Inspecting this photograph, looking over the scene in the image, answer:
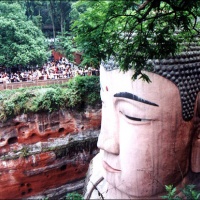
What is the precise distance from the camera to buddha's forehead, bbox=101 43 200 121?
13.6 feet

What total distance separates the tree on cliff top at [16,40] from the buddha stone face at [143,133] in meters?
6.89

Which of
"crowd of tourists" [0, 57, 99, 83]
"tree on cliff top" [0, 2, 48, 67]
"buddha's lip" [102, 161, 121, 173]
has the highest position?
"tree on cliff top" [0, 2, 48, 67]

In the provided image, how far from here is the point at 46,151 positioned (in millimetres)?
8773

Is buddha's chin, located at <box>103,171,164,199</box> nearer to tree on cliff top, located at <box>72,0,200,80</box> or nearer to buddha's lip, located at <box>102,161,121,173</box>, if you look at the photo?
buddha's lip, located at <box>102,161,121,173</box>

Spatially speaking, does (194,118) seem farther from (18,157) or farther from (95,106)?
(18,157)

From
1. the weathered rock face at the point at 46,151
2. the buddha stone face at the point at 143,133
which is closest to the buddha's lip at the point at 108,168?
the buddha stone face at the point at 143,133

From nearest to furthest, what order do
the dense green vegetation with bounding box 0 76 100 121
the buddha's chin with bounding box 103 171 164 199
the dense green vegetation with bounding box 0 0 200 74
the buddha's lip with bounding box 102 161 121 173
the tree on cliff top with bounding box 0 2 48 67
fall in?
the dense green vegetation with bounding box 0 0 200 74, the buddha's chin with bounding box 103 171 164 199, the buddha's lip with bounding box 102 161 121 173, the dense green vegetation with bounding box 0 76 100 121, the tree on cliff top with bounding box 0 2 48 67

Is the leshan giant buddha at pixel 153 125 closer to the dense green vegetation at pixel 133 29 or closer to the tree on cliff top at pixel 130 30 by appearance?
the dense green vegetation at pixel 133 29

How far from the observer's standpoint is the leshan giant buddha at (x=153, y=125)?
4207 mm

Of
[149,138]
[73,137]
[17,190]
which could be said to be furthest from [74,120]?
[149,138]

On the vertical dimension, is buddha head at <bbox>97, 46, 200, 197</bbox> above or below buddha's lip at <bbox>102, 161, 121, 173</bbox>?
above

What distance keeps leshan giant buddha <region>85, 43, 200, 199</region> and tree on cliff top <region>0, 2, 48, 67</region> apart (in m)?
6.89

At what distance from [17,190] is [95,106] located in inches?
144

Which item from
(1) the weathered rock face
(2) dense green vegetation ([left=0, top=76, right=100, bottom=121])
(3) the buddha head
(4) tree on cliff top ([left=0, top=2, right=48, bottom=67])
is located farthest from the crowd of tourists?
(3) the buddha head
